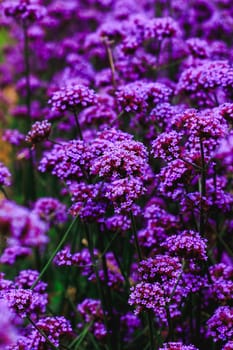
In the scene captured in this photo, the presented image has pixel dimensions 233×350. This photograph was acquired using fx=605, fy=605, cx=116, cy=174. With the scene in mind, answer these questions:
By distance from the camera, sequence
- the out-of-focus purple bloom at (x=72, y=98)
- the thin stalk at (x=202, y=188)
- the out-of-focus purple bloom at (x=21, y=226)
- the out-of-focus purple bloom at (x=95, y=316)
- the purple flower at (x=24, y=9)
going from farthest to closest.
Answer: the purple flower at (x=24, y=9)
the out-of-focus purple bloom at (x=95, y=316)
the out-of-focus purple bloom at (x=72, y=98)
the thin stalk at (x=202, y=188)
the out-of-focus purple bloom at (x=21, y=226)

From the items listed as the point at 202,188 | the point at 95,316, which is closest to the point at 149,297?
the point at 202,188

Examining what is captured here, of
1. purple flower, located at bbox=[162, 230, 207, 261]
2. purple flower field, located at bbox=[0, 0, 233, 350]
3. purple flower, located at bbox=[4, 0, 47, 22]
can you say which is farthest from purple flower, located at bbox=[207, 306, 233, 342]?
A: purple flower, located at bbox=[4, 0, 47, 22]

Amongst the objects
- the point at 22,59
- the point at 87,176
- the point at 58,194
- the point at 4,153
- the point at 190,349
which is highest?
the point at 22,59

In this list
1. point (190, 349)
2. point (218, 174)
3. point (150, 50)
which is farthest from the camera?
point (150, 50)

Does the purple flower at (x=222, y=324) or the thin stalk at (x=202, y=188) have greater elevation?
the thin stalk at (x=202, y=188)

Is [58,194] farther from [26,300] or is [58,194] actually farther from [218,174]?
[26,300]

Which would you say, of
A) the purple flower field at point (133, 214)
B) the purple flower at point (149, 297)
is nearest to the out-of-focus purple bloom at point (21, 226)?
the purple flower field at point (133, 214)

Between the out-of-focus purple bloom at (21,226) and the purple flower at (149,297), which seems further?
the purple flower at (149,297)

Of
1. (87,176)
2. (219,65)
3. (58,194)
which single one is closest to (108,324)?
(87,176)

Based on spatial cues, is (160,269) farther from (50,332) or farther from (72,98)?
(72,98)

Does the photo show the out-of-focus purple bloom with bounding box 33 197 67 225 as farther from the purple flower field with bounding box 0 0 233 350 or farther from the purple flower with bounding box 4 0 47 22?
the purple flower with bounding box 4 0 47 22

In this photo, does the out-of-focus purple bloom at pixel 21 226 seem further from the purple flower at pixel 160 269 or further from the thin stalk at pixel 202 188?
the thin stalk at pixel 202 188
